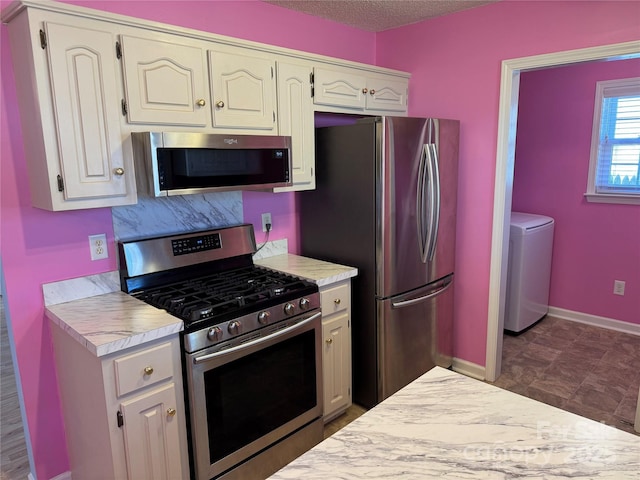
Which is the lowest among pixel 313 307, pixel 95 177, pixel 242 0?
pixel 313 307

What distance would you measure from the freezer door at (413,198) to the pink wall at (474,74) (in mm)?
216

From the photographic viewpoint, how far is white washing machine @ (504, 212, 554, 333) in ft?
12.3

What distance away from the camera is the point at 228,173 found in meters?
2.17

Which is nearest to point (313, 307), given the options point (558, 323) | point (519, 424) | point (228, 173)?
point (228, 173)

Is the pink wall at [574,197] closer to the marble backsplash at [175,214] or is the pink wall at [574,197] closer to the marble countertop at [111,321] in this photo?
the marble backsplash at [175,214]

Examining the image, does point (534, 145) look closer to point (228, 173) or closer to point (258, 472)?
point (228, 173)

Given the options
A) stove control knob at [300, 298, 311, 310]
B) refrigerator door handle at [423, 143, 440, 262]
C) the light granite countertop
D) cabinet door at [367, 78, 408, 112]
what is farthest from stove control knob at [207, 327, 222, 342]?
cabinet door at [367, 78, 408, 112]

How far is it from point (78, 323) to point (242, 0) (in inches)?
79.8

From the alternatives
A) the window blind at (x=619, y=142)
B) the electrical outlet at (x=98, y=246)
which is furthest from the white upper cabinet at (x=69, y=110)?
the window blind at (x=619, y=142)

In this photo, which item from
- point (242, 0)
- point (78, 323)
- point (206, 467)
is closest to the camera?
→ point (78, 323)

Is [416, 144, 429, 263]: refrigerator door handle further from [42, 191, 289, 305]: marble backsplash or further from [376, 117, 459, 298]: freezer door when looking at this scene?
[42, 191, 289, 305]: marble backsplash

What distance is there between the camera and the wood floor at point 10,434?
92.0 inches

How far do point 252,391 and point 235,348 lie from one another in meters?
0.27

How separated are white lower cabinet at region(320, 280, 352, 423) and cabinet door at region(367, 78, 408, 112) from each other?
4.25 feet
